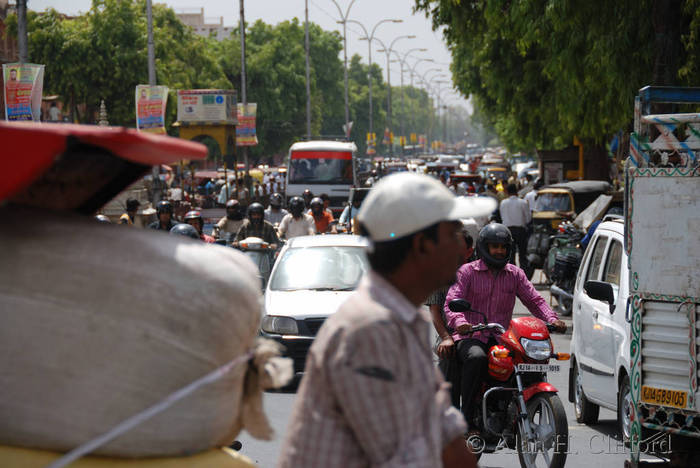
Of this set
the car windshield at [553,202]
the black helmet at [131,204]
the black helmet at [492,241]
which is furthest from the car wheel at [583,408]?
the car windshield at [553,202]

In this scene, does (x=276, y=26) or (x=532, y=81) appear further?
(x=276, y=26)

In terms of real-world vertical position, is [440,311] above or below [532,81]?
below

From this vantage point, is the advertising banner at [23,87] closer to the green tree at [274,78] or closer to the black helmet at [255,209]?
the black helmet at [255,209]

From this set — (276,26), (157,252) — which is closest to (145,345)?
(157,252)

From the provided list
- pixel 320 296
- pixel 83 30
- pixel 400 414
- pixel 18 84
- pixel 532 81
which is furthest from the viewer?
pixel 83 30

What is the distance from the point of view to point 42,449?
2500 millimetres

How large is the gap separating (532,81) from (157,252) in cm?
2294

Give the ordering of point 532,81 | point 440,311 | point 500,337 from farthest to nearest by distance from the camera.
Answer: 1. point 532,81
2. point 440,311
3. point 500,337

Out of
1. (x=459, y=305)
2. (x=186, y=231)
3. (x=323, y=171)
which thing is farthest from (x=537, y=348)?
(x=323, y=171)

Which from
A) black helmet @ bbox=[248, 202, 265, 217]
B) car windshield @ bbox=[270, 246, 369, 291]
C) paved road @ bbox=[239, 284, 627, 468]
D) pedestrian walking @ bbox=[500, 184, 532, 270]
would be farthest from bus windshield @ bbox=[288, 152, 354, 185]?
paved road @ bbox=[239, 284, 627, 468]

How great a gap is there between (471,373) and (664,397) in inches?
46.9

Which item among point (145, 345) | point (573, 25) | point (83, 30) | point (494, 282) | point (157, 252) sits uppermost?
point (83, 30)

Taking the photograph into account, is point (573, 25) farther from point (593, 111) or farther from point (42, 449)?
point (42, 449)

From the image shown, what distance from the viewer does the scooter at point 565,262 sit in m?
15.6
